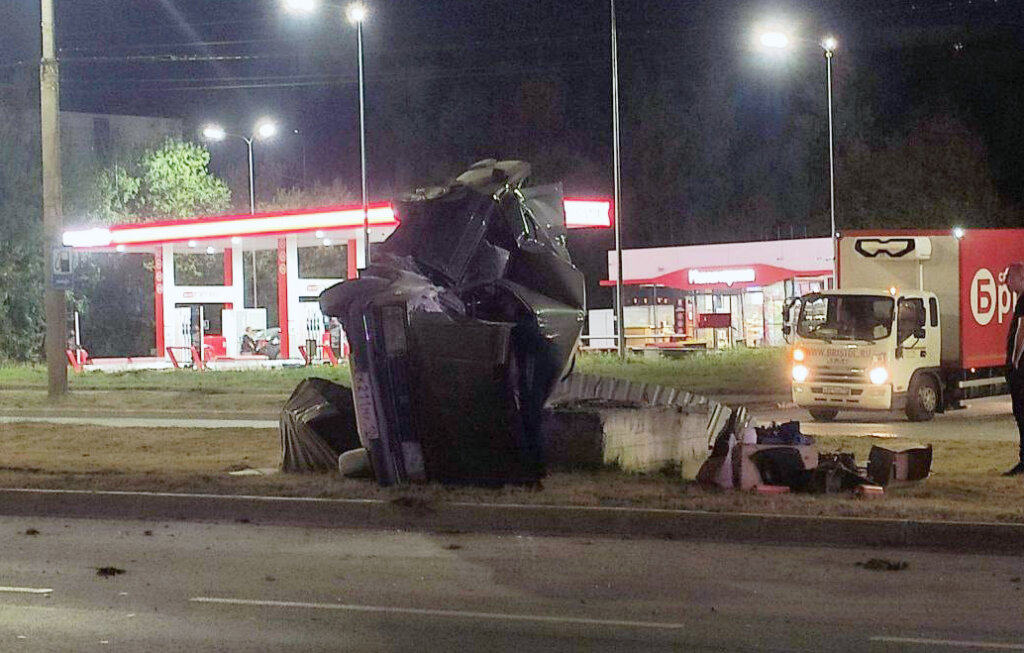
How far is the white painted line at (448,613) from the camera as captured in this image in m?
7.84

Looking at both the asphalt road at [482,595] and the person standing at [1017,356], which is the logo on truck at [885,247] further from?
the asphalt road at [482,595]

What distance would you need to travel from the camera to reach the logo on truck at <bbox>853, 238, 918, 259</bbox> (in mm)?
22672

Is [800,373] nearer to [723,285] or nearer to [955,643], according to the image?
[955,643]

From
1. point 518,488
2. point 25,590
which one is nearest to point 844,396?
point 518,488

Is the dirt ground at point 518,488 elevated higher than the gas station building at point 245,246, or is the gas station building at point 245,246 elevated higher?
the gas station building at point 245,246

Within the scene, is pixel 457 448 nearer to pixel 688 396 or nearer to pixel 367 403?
pixel 367 403

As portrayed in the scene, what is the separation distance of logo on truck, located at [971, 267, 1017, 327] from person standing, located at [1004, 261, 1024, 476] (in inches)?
394

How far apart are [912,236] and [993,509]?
12.5 m

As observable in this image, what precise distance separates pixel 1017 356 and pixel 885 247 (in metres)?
10.2

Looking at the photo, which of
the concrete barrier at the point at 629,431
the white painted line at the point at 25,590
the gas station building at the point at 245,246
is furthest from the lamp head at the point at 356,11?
the white painted line at the point at 25,590

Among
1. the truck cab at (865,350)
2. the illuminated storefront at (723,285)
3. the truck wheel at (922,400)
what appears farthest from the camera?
the illuminated storefront at (723,285)

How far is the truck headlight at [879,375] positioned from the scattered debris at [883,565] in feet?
37.7

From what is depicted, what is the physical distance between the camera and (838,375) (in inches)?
831

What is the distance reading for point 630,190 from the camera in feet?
234
